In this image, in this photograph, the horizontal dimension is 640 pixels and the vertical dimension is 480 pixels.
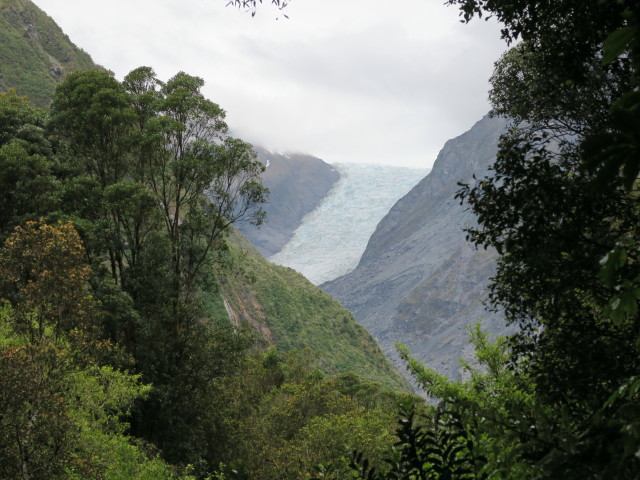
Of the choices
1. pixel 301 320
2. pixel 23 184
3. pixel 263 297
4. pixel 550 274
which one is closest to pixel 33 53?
pixel 263 297

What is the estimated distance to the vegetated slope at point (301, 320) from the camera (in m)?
72.6

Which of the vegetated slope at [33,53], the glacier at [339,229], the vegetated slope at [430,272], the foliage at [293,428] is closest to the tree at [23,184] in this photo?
the foliage at [293,428]

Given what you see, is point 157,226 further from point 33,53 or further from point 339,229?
point 339,229

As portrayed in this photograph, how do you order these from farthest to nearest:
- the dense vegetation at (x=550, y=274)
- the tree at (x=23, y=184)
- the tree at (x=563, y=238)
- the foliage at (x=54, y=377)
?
the tree at (x=23, y=184) < the foliage at (x=54, y=377) < the tree at (x=563, y=238) < the dense vegetation at (x=550, y=274)

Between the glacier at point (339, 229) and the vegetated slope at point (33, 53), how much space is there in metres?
87.6

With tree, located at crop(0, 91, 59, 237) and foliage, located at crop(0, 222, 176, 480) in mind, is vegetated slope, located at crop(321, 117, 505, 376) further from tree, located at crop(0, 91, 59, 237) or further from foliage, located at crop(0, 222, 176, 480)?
foliage, located at crop(0, 222, 176, 480)

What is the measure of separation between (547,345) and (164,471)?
1296 centimetres

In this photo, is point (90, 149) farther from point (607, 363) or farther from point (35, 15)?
point (35, 15)

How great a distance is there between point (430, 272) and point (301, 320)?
9091cm

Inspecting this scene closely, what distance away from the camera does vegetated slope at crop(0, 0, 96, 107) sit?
67125mm

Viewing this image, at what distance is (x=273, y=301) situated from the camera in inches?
3059

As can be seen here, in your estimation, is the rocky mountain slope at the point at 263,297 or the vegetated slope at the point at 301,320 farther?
the vegetated slope at the point at 301,320

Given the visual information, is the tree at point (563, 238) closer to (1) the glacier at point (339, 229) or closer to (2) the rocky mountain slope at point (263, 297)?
(2) the rocky mountain slope at point (263, 297)

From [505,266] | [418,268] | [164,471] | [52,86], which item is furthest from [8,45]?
[418,268]
